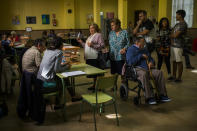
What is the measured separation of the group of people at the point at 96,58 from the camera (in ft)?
11.0

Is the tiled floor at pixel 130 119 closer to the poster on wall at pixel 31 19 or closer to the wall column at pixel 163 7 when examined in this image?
the wall column at pixel 163 7

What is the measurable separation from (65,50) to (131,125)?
195 cm

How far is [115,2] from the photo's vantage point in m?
15.1

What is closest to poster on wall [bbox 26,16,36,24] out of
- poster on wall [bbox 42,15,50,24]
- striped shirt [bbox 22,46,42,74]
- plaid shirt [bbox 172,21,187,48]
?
poster on wall [bbox 42,15,50,24]

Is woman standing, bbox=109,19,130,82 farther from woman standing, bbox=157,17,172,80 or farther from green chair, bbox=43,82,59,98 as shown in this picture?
green chair, bbox=43,82,59,98

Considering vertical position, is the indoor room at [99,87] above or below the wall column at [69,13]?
below

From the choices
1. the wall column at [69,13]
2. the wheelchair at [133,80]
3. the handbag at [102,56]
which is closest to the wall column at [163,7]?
the handbag at [102,56]

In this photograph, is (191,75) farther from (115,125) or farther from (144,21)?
(115,125)

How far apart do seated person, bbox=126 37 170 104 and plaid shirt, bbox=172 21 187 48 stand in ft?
4.97

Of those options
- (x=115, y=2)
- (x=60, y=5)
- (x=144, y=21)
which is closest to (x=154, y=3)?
(x=115, y=2)

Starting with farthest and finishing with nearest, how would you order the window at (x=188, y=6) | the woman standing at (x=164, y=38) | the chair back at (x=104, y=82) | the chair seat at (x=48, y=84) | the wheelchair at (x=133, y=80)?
the window at (x=188, y=6) < the woman standing at (x=164, y=38) < the wheelchair at (x=133, y=80) < the chair seat at (x=48, y=84) < the chair back at (x=104, y=82)

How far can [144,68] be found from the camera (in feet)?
13.5

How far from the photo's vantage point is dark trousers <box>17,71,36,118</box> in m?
3.26

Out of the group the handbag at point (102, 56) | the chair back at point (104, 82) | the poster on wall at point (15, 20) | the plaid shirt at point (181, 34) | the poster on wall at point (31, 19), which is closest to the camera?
the chair back at point (104, 82)
